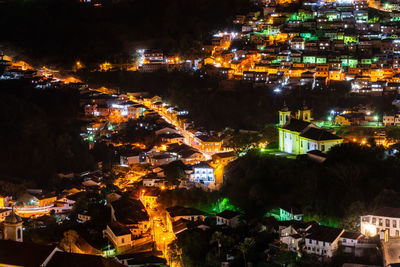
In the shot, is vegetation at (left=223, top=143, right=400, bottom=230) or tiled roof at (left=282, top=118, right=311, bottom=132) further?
tiled roof at (left=282, top=118, right=311, bottom=132)

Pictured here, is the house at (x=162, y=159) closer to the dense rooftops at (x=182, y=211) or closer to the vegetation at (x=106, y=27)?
the dense rooftops at (x=182, y=211)

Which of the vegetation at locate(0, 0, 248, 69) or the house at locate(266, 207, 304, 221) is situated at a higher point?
the vegetation at locate(0, 0, 248, 69)

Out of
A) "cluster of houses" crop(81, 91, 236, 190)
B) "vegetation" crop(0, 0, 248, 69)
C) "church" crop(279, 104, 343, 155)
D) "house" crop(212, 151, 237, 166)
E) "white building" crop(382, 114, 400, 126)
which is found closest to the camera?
"church" crop(279, 104, 343, 155)

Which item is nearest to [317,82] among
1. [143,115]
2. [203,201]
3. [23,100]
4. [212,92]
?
[212,92]

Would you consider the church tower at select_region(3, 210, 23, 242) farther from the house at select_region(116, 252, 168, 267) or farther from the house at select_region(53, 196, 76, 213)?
the house at select_region(53, 196, 76, 213)

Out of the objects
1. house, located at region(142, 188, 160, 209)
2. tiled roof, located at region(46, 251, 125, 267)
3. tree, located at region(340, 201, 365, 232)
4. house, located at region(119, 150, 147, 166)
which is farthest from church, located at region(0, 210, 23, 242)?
house, located at region(119, 150, 147, 166)

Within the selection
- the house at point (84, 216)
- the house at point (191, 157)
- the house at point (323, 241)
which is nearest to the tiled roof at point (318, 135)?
the house at point (191, 157)
